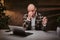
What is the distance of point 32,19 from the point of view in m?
1.63

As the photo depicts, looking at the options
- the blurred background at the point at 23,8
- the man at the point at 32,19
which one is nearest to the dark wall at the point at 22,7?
the blurred background at the point at 23,8

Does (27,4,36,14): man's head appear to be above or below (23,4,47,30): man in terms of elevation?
above

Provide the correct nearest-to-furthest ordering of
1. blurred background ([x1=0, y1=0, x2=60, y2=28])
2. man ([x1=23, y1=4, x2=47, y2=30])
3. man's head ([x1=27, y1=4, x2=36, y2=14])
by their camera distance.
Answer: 1. man ([x1=23, y1=4, x2=47, y2=30])
2. man's head ([x1=27, y1=4, x2=36, y2=14])
3. blurred background ([x1=0, y1=0, x2=60, y2=28])

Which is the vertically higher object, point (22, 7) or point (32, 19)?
point (22, 7)

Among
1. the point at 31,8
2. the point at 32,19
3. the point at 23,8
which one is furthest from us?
the point at 23,8

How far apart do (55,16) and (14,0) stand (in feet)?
1.87

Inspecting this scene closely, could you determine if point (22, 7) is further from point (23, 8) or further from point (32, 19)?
point (32, 19)

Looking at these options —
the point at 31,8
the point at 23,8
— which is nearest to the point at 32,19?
the point at 31,8

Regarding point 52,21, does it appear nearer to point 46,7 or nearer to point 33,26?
point 46,7

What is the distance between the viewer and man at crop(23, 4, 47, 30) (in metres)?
1.55

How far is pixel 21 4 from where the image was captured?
1893mm

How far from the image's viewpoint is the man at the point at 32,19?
5.08ft

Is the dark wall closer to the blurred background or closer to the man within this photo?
the blurred background

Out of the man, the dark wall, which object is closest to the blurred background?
the dark wall
